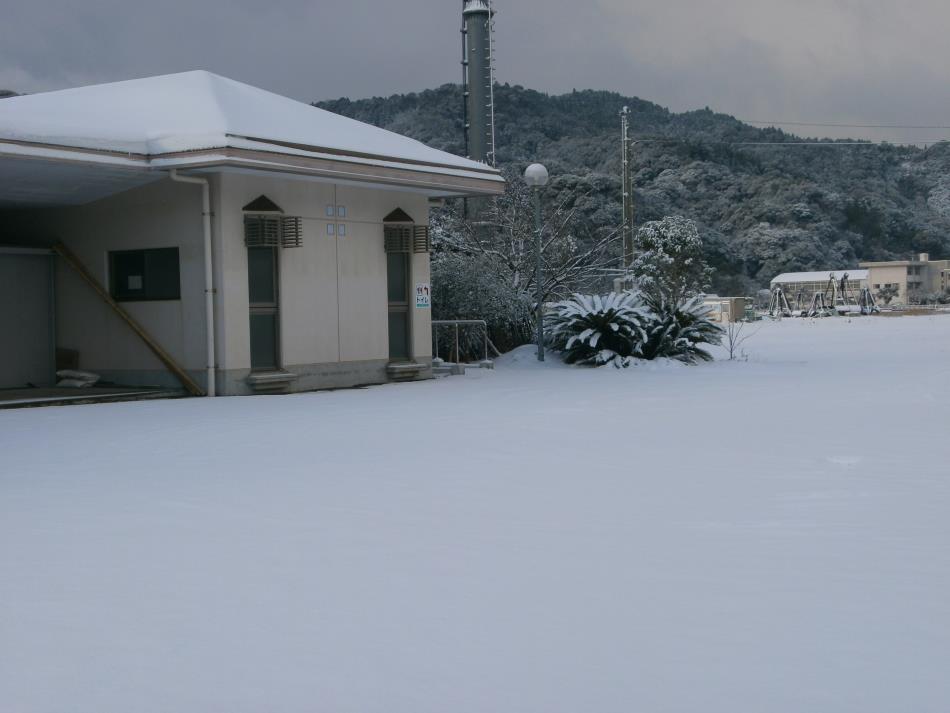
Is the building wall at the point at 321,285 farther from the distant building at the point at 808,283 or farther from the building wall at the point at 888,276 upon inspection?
the building wall at the point at 888,276

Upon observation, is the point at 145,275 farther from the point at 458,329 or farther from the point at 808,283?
the point at 808,283

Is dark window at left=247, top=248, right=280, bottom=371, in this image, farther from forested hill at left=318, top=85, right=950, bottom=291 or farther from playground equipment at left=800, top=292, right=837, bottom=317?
playground equipment at left=800, top=292, right=837, bottom=317

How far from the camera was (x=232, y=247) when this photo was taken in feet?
46.9

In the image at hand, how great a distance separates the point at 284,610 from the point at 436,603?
577 millimetres

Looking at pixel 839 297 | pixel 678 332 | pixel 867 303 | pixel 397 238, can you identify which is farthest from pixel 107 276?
pixel 839 297

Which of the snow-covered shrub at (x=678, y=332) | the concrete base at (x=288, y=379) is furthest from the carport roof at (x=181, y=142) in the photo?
the snow-covered shrub at (x=678, y=332)

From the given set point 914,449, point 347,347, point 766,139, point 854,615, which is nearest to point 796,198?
point 766,139

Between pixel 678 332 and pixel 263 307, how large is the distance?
7630 millimetres

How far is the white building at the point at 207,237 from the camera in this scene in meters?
13.8

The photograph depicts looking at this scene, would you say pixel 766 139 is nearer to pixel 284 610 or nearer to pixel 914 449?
pixel 914 449

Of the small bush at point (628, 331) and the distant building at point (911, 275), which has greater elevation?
the distant building at point (911, 275)

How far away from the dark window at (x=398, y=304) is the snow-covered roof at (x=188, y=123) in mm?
1643

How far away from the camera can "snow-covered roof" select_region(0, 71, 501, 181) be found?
1308 cm

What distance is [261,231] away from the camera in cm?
1455
